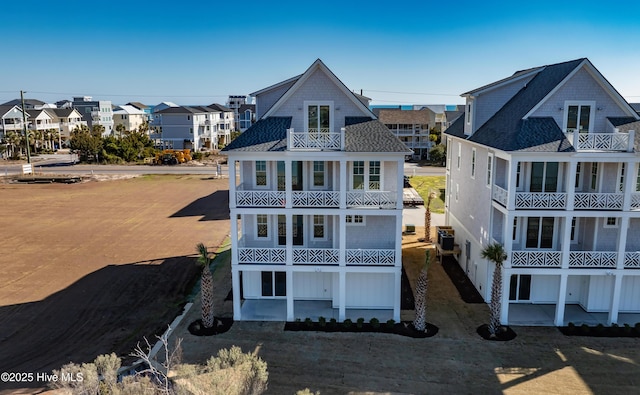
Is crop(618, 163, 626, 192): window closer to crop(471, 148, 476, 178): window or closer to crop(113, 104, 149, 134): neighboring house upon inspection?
crop(471, 148, 476, 178): window

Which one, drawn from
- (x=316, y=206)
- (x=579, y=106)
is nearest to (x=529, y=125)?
(x=579, y=106)

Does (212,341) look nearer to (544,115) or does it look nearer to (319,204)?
(319,204)

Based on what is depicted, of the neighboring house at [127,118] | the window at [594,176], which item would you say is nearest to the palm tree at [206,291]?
the window at [594,176]

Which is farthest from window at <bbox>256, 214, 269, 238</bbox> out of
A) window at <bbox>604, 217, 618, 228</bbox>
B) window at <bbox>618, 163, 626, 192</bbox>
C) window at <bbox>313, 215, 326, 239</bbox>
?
window at <bbox>618, 163, 626, 192</bbox>

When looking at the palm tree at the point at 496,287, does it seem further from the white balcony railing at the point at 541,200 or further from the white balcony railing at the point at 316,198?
the white balcony railing at the point at 316,198

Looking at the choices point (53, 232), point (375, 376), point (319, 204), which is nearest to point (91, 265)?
point (53, 232)
